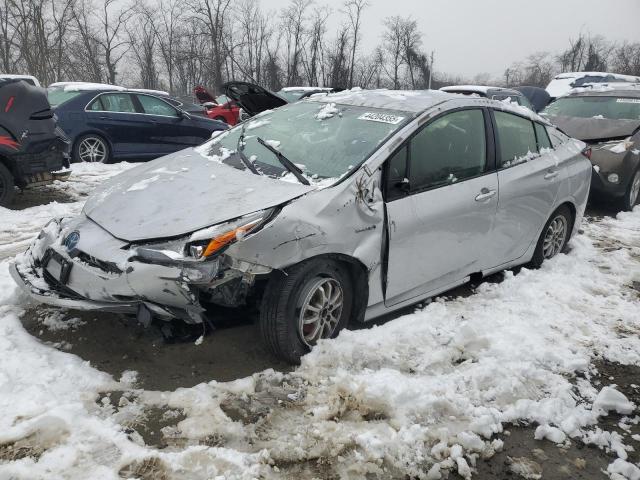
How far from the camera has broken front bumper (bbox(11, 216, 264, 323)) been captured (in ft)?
9.42

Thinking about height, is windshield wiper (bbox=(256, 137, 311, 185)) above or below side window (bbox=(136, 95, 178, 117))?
below

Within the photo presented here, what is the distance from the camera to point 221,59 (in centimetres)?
3722

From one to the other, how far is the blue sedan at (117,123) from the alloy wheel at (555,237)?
7630 mm

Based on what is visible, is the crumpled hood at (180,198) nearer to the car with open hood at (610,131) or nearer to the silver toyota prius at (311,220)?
the silver toyota prius at (311,220)

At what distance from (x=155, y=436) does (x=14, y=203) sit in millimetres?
5884

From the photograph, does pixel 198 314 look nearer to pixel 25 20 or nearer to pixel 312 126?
pixel 312 126

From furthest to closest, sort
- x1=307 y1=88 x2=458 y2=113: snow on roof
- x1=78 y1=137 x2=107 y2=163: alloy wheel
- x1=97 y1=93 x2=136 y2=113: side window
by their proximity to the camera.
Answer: x1=97 y1=93 x2=136 y2=113: side window < x1=78 y1=137 x2=107 y2=163: alloy wheel < x1=307 y1=88 x2=458 y2=113: snow on roof

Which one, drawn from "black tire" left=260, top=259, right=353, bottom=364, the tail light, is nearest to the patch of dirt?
"black tire" left=260, top=259, right=353, bottom=364

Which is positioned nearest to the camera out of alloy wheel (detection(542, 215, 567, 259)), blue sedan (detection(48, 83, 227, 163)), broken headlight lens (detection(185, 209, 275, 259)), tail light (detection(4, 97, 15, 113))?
broken headlight lens (detection(185, 209, 275, 259))

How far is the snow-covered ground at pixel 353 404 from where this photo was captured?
248 cm

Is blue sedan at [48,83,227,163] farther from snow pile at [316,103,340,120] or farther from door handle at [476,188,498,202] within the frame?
door handle at [476,188,498,202]

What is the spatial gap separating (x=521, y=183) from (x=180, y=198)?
2846 millimetres

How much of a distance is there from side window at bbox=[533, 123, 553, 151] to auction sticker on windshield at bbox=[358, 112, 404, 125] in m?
1.82

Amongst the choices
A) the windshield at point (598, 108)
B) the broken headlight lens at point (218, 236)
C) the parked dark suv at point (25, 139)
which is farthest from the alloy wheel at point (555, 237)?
the parked dark suv at point (25, 139)
